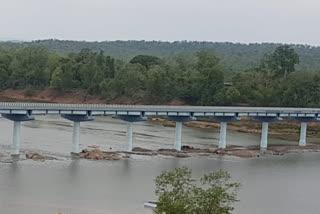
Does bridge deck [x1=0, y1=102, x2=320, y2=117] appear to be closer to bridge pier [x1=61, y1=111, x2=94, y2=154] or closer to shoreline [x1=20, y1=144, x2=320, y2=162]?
bridge pier [x1=61, y1=111, x2=94, y2=154]

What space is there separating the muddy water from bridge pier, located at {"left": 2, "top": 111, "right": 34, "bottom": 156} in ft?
3.07

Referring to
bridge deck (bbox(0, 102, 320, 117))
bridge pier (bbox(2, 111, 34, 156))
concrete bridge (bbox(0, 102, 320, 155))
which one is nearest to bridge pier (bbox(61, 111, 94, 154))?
concrete bridge (bbox(0, 102, 320, 155))

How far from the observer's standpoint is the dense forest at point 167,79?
11294 cm

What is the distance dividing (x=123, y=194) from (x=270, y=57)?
314ft

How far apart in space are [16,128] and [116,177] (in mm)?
13048

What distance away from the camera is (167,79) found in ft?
394

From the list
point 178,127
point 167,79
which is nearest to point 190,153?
point 178,127

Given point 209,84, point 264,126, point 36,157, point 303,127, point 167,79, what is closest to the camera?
point 36,157

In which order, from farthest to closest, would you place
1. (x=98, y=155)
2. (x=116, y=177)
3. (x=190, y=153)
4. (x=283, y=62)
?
(x=283, y=62), (x=190, y=153), (x=98, y=155), (x=116, y=177)

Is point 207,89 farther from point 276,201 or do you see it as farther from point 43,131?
point 276,201

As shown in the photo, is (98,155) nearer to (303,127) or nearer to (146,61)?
(303,127)

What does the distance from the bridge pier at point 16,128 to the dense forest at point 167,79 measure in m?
56.8

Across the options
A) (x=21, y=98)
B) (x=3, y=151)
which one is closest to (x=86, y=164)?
(x=3, y=151)

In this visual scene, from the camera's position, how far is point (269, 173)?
59438 millimetres
